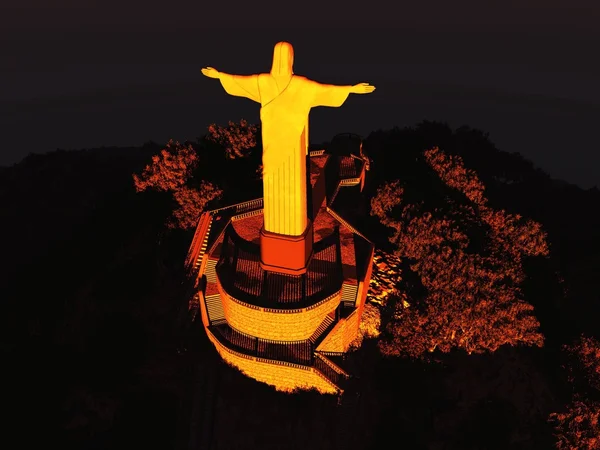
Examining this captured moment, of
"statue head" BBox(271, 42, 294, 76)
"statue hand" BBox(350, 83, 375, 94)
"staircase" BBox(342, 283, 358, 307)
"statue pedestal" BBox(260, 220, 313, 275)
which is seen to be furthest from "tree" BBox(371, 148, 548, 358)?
"statue head" BBox(271, 42, 294, 76)

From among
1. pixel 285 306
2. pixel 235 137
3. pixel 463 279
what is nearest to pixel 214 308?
pixel 285 306

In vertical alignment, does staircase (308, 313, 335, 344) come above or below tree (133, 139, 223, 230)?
below

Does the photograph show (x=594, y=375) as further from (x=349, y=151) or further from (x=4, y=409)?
(x=4, y=409)

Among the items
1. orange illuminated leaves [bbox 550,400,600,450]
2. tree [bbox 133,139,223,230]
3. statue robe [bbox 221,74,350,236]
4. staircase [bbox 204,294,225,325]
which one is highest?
statue robe [bbox 221,74,350,236]

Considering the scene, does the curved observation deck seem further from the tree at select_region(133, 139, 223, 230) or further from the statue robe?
the tree at select_region(133, 139, 223, 230)

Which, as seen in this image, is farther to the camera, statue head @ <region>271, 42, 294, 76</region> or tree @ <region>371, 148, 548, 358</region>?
tree @ <region>371, 148, 548, 358</region>

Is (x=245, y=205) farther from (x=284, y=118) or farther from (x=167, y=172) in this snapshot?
(x=284, y=118)
